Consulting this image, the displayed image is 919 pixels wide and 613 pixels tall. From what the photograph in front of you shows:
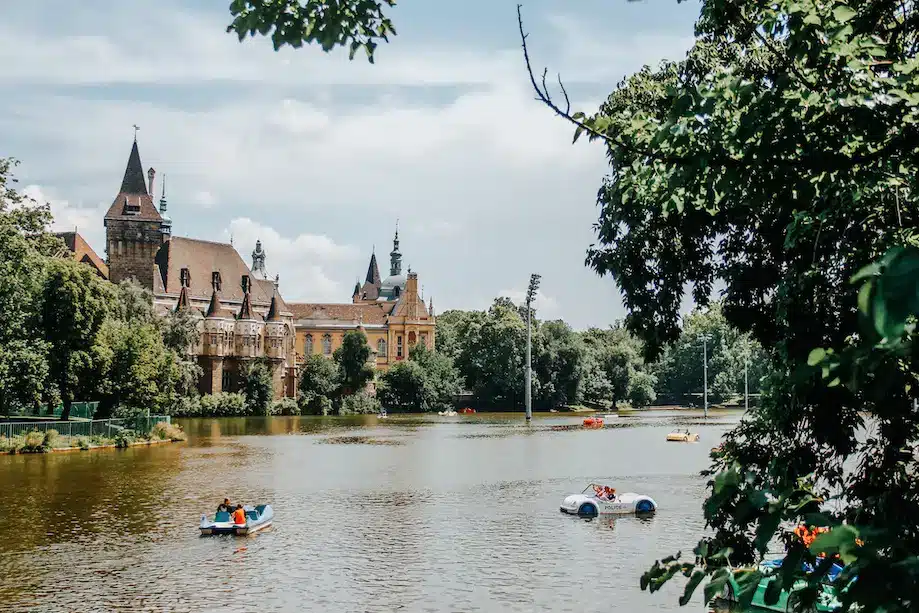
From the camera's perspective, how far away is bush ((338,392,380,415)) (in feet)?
318

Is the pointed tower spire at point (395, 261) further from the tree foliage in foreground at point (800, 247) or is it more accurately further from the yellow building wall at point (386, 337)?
the tree foliage in foreground at point (800, 247)

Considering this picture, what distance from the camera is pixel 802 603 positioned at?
288 cm

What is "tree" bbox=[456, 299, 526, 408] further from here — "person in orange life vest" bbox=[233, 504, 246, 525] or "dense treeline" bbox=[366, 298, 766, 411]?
Result: "person in orange life vest" bbox=[233, 504, 246, 525]

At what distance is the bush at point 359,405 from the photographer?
318ft

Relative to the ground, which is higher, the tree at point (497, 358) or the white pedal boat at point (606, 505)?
the tree at point (497, 358)

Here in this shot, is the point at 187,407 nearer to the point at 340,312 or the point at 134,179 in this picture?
the point at 134,179

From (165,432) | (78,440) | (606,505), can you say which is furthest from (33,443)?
(606,505)

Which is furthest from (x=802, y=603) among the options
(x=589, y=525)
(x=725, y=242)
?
(x=589, y=525)

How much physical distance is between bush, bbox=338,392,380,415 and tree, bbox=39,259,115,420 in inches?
1985

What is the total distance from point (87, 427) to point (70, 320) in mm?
5191

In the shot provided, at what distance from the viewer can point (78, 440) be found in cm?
4356

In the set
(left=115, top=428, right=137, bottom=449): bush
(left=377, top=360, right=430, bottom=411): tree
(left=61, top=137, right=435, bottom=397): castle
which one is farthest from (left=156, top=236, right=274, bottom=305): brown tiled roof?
(left=115, top=428, right=137, bottom=449): bush

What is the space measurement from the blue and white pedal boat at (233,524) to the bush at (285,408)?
66870mm

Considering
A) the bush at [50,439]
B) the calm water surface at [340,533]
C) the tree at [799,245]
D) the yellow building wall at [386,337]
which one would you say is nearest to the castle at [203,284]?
the yellow building wall at [386,337]
